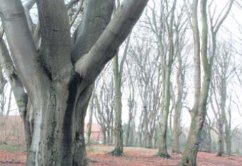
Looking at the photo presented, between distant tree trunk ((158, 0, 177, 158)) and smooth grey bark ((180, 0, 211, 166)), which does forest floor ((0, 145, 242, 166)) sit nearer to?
distant tree trunk ((158, 0, 177, 158))

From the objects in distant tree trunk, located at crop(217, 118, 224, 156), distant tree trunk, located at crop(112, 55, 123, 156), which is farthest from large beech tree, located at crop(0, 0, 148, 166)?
distant tree trunk, located at crop(217, 118, 224, 156)

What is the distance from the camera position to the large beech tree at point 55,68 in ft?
10.4

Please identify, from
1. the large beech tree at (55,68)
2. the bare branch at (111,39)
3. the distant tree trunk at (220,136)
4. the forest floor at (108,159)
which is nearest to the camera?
the bare branch at (111,39)

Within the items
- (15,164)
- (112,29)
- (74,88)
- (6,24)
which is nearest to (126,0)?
(112,29)

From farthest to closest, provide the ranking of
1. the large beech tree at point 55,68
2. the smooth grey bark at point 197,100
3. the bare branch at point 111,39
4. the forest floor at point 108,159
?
the forest floor at point 108,159 < the smooth grey bark at point 197,100 < the large beech tree at point 55,68 < the bare branch at point 111,39

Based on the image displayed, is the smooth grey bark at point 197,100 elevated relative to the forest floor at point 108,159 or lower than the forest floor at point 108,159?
Answer: elevated

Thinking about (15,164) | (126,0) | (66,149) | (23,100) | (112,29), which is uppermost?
(126,0)

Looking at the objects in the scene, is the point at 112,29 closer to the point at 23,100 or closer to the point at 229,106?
the point at 23,100

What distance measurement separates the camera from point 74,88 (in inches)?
129

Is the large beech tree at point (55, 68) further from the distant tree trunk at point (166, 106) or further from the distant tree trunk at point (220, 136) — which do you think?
the distant tree trunk at point (220, 136)

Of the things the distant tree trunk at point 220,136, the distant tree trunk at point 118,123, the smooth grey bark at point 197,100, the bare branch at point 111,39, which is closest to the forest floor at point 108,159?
the distant tree trunk at point 118,123

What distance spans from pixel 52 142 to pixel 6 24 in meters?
1.09

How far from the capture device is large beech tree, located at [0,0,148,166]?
3.17 m

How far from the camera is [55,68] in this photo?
130 inches
